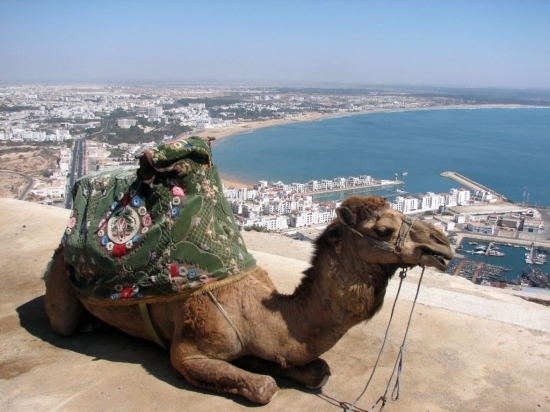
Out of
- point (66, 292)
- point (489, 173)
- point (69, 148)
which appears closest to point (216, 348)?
point (66, 292)

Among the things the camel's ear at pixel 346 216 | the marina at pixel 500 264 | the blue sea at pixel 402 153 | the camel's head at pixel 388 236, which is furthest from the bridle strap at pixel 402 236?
the blue sea at pixel 402 153

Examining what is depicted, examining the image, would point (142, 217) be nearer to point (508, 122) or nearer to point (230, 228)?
point (230, 228)

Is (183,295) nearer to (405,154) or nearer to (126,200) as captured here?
(126,200)

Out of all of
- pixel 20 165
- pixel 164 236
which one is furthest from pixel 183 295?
pixel 20 165

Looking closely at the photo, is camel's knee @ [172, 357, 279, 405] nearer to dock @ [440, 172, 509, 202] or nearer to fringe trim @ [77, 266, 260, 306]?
fringe trim @ [77, 266, 260, 306]

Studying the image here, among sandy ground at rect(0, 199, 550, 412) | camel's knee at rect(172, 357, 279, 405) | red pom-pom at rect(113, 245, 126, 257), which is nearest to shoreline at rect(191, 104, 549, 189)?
sandy ground at rect(0, 199, 550, 412)

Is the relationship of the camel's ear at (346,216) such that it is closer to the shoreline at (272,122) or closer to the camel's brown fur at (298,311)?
the camel's brown fur at (298,311)
